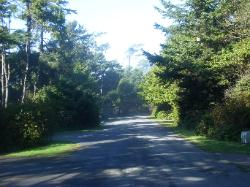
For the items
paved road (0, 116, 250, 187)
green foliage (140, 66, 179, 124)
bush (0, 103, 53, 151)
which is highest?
green foliage (140, 66, 179, 124)

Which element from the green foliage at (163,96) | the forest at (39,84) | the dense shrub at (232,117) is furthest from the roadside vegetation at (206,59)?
the forest at (39,84)

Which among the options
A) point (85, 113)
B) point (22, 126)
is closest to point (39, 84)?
point (85, 113)

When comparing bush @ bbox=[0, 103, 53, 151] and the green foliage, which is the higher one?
the green foliage

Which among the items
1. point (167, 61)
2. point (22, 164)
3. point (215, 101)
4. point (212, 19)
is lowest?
point (22, 164)

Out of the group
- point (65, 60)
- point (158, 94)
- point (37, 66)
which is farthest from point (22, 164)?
point (65, 60)

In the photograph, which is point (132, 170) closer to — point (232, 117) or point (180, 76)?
point (232, 117)

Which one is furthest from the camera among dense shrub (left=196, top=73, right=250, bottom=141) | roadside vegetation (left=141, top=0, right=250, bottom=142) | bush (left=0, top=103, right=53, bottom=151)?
roadside vegetation (left=141, top=0, right=250, bottom=142)

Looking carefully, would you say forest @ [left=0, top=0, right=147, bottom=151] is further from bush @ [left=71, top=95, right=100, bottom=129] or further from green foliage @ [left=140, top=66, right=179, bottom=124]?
green foliage @ [left=140, top=66, right=179, bottom=124]

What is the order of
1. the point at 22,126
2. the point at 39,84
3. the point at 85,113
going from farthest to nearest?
the point at 39,84 → the point at 85,113 → the point at 22,126

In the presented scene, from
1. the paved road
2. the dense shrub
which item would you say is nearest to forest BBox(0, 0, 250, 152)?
the dense shrub

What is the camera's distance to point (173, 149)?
70.8 ft

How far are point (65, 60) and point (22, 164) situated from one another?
6134 cm

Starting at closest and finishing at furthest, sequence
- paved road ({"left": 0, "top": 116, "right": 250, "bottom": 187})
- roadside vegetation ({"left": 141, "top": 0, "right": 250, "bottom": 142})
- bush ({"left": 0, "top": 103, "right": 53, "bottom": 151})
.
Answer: paved road ({"left": 0, "top": 116, "right": 250, "bottom": 187}) → bush ({"left": 0, "top": 103, "right": 53, "bottom": 151}) → roadside vegetation ({"left": 141, "top": 0, "right": 250, "bottom": 142})

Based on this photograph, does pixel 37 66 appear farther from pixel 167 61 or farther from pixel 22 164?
pixel 22 164
